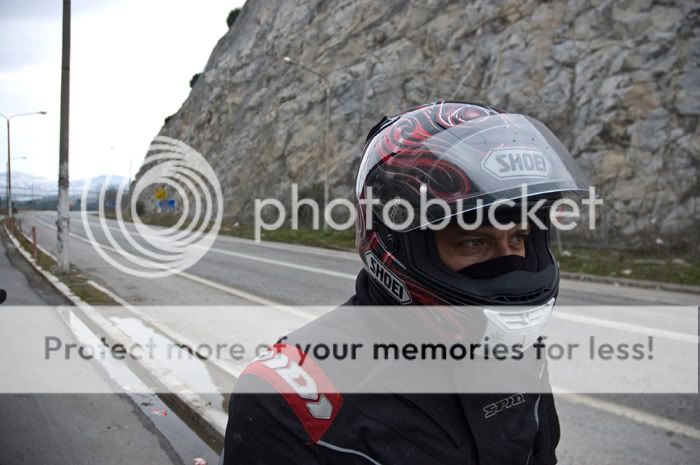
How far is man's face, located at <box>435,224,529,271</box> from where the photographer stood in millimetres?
1837

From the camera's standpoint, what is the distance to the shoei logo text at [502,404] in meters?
1.67

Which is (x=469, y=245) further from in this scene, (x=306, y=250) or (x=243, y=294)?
(x=306, y=250)

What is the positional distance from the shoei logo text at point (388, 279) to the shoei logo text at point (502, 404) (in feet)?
1.28

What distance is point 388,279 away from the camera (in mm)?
1885

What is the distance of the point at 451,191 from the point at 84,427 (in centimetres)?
370

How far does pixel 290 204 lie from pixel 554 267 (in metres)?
29.7

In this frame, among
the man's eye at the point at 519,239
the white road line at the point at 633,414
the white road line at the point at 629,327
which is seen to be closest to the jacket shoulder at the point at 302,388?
the man's eye at the point at 519,239

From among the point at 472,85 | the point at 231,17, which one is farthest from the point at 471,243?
the point at 231,17

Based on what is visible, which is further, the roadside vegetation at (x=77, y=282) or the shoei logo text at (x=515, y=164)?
the roadside vegetation at (x=77, y=282)

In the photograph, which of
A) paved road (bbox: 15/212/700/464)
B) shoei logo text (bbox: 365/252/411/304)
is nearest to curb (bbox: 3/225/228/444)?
paved road (bbox: 15/212/700/464)

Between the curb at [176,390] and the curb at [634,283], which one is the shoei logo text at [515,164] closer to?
the curb at [176,390]

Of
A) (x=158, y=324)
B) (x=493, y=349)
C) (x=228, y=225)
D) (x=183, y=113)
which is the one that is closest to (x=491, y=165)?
(x=493, y=349)

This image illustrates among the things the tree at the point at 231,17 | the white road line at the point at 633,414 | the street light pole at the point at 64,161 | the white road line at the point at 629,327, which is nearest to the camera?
the white road line at the point at 633,414

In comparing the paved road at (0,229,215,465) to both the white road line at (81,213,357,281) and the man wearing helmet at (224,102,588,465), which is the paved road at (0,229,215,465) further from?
the white road line at (81,213,357,281)
